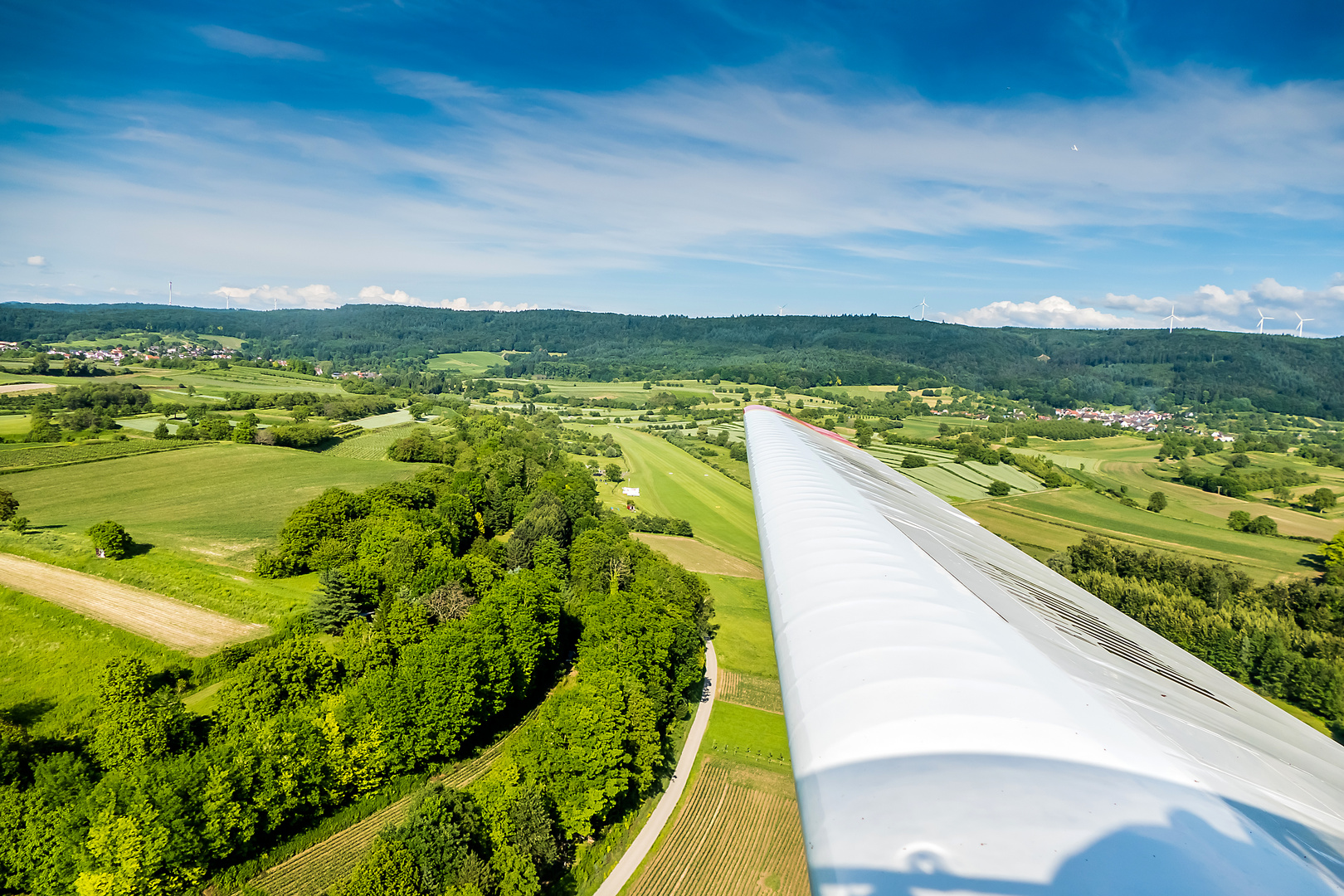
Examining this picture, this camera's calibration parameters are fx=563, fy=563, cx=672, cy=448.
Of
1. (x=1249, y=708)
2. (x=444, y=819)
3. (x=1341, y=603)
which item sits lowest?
(x=444, y=819)

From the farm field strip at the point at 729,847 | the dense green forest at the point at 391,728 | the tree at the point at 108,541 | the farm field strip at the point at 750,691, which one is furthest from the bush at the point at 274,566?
the farm field strip at the point at 729,847

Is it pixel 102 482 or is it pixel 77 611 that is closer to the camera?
pixel 77 611

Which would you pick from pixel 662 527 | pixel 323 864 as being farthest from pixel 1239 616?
pixel 323 864

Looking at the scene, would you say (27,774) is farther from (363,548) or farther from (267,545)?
(267,545)

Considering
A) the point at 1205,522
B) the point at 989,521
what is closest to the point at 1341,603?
the point at 989,521

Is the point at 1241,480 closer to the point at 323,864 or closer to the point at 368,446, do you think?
the point at 323,864

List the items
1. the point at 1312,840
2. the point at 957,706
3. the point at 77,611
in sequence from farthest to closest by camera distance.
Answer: the point at 77,611 < the point at 957,706 < the point at 1312,840

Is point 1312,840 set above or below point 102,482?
above
